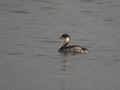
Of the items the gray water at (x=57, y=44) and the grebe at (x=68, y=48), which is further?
the grebe at (x=68, y=48)

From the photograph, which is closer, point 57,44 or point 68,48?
point 68,48

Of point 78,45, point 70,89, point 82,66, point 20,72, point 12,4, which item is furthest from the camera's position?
point 12,4

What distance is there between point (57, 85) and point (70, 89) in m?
0.53

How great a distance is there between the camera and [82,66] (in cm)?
2059

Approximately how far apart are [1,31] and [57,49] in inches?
138

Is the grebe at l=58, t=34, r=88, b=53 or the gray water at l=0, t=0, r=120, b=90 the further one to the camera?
the grebe at l=58, t=34, r=88, b=53

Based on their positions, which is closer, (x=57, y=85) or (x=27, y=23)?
(x=57, y=85)

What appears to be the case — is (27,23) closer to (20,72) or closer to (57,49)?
(57,49)

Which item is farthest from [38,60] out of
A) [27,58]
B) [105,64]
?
[105,64]

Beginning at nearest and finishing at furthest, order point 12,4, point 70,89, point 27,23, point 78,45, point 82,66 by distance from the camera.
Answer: point 70,89, point 82,66, point 78,45, point 27,23, point 12,4

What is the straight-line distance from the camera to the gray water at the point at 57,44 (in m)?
18.3

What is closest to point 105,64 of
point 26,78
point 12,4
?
point 26,78

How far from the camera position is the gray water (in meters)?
18.3

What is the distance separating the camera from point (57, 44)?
25.5 meters
